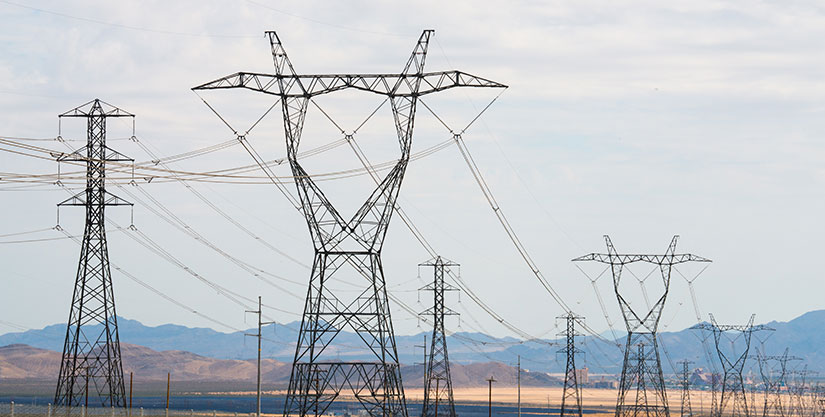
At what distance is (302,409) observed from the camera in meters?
55.2

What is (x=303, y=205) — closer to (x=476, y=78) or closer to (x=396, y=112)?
(x=396, y=112)

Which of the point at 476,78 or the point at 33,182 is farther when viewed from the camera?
the point at 476,78

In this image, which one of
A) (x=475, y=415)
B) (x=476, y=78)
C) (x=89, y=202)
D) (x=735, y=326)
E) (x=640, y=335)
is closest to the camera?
(x=476, y=78)

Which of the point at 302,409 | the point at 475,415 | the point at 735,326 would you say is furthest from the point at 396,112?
the point at 475,415

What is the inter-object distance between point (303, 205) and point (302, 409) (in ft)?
31.3

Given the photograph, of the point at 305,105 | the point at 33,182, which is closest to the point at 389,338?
the point at 305,105

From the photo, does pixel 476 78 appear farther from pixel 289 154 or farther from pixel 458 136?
pixel 289 154

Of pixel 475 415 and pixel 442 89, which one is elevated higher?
pixel 442 89

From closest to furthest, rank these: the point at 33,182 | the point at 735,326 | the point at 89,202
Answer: the point at 33,182 → the point at 89,202 → the point at 735,326

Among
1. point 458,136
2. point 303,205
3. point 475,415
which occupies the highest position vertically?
point 458,136

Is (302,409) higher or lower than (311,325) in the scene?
lower

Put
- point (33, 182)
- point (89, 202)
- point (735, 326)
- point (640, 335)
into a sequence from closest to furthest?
1. point (33, 182)
2. point (89, 202)
3. point (640, 335)
4. point (735, 326)

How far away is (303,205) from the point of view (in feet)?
178

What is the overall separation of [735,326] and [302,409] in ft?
307
